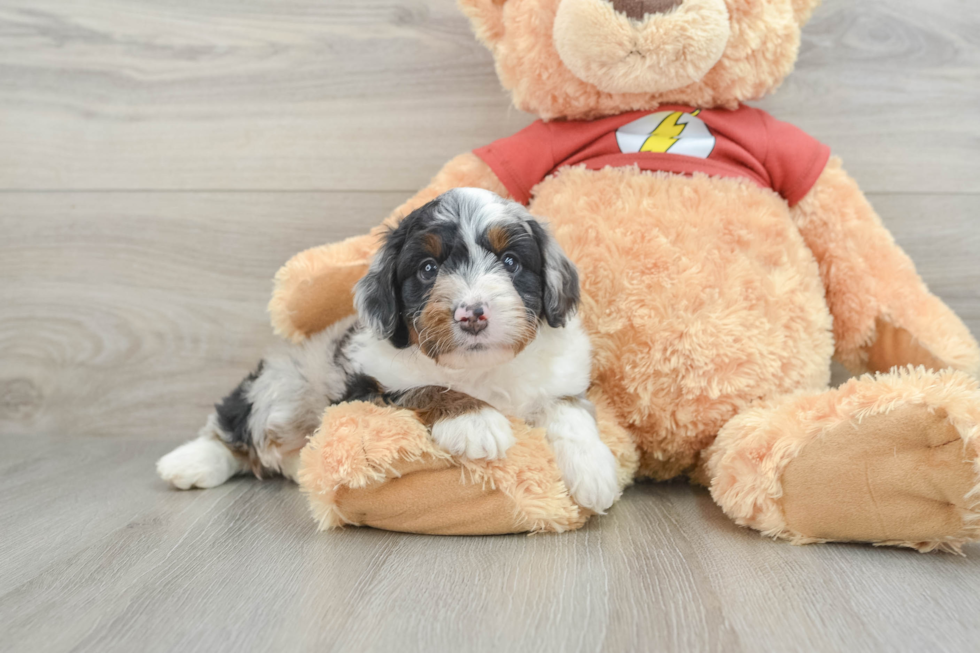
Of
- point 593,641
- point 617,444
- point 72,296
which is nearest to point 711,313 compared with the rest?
point 617,444

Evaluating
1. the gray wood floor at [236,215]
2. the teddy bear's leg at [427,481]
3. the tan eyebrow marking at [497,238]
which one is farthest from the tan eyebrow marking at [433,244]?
the gray wood floor at [236,215]

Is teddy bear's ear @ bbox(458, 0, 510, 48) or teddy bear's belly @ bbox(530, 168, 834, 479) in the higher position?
teddy bear's ear @ bbox(458, 0, 510, 48)

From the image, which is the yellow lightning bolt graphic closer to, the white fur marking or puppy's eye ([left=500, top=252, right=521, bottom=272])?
puppy's eye ([left=500, top=252, right=521, bottom=272])

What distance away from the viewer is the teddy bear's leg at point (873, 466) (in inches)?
50.1

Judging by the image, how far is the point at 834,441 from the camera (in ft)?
4.51

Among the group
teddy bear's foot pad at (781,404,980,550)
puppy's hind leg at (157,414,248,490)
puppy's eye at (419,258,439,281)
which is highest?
puppy's eye at (419,258,439,281)

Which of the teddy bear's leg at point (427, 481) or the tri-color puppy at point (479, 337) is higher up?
the tri-color puppy at point (479, 337)

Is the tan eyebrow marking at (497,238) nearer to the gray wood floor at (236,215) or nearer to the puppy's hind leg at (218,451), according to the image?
the gray wood floor at (236,215)

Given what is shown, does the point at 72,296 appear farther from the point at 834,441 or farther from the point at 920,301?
the point at 920,301

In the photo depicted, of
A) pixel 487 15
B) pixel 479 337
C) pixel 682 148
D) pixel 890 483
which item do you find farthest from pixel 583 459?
pixel 487 15

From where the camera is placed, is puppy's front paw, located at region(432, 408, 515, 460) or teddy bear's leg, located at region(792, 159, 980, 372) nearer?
puppy's front paw, located at region(432, 408, 515, 460)

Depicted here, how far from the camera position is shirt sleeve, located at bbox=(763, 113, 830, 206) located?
1.86 m

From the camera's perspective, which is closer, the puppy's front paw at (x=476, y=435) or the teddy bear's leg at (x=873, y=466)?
the teddy bear's leg at (x=873, y=466)

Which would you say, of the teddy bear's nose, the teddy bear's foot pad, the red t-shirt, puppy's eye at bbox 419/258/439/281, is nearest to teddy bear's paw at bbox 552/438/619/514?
the teddy bear's foot pad
